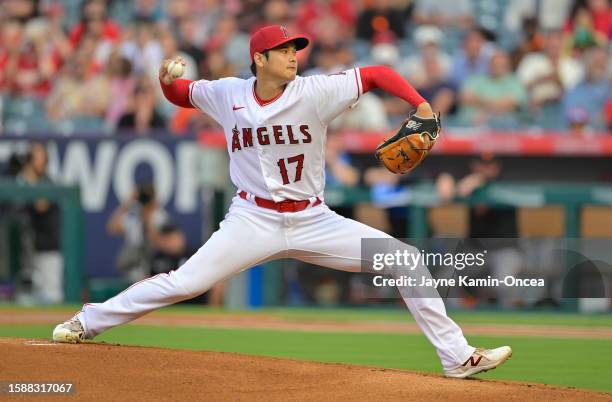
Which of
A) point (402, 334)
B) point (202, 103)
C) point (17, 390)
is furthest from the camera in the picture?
point (402, 334)

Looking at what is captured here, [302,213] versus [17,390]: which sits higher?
[302,213]

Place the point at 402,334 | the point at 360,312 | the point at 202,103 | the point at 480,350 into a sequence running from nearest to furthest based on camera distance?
1. the point at 480,350
2. the point at 202,103
3. the point at 402,334
4. the point at 360,312

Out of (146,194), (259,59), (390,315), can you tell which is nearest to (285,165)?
(259,59)

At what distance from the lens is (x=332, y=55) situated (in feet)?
44.9

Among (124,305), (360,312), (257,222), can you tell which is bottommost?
(360,312)

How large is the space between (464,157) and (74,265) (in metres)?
4.24

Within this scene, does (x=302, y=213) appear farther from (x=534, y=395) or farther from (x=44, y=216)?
(x=44, y=216)

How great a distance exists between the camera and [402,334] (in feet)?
33.6

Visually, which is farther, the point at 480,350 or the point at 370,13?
the point at 370,13

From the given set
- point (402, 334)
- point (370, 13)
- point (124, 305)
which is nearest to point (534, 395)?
point (124, 305)

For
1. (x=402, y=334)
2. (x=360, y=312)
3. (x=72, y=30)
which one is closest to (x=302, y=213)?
(x=402, y=334)

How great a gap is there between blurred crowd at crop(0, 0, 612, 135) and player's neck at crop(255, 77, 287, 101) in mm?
6222

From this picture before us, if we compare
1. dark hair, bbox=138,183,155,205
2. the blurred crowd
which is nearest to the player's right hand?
the blurred crowd

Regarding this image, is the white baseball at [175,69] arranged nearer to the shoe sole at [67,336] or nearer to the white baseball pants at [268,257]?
the white baseball pants at [268,257]
